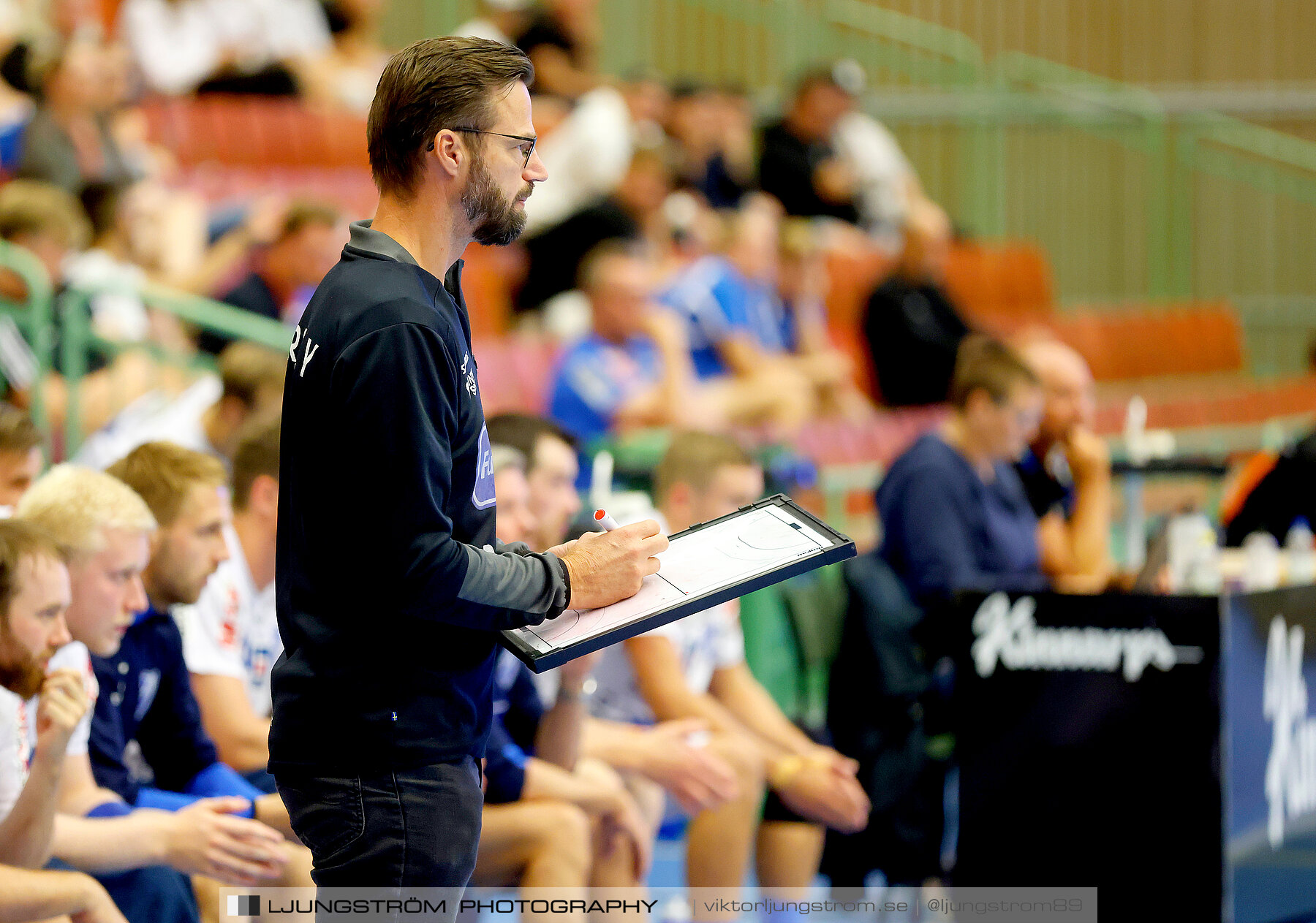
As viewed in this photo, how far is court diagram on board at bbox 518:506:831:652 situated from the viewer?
2.08 m

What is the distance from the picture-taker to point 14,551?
2.74 m

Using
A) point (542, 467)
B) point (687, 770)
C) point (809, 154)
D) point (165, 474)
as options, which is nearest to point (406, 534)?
point (165, 474)

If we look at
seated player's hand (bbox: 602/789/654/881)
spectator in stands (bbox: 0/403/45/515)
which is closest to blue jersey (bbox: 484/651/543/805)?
seated player's hand (bbox: 602/789/654/881)

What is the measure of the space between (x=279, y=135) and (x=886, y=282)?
3.45 meters

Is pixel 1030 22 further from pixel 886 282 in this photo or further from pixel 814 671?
pixel 814 671

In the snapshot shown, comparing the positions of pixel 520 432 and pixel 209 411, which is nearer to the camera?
pixel 520 432

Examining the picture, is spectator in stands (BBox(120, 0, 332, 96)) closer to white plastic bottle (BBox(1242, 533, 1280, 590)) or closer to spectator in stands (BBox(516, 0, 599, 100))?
spectator in stands (BBox(516, 0, 599, 100))

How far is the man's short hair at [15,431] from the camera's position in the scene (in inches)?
136

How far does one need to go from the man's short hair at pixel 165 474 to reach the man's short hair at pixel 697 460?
4.40ft

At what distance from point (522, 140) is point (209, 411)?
9.65ft

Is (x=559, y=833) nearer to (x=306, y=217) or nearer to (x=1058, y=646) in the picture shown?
(x=1058, y=646)

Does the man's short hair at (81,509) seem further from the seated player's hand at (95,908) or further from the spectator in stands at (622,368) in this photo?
the spectator in stands at (622,368)

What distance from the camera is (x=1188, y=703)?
4156mm

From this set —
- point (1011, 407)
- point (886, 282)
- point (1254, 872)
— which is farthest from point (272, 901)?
point (886, 282)
